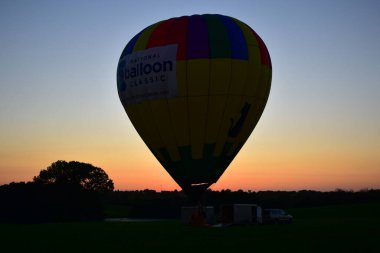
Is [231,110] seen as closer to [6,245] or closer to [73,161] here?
[6,245]

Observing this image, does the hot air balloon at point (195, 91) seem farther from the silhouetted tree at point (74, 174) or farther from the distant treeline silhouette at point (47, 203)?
the silhouetted tree at point (74, 174)

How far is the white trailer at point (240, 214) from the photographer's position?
43.8 m

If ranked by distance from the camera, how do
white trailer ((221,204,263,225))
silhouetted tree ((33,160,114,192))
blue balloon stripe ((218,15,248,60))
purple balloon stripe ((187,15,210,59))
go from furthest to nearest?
silhouetted tree ((33,160,114,192)) < white trailer ((221,204,263,225)) < blue balloon stripe ((218,15,248,60)) < purple balloon stripe ((187,15,210,59))

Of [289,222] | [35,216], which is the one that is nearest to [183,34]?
[289,222]

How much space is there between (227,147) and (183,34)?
703 cm

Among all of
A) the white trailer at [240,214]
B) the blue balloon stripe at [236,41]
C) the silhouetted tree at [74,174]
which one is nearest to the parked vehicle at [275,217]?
the white trailer at [240,214]

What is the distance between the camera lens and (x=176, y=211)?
75.1m

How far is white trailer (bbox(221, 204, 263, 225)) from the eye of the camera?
43.8 metres

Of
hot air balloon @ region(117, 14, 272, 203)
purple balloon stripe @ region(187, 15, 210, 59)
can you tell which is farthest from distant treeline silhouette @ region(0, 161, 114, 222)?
purple balloon stripe @ region(187, 15, 210, 59)

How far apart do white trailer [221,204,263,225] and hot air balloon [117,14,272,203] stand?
12018mm

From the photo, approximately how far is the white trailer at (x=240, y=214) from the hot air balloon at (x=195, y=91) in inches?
473

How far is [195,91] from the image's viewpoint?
3047 cm

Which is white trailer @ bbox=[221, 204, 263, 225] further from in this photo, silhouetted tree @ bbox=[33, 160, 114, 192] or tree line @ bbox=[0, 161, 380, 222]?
silhouetted tree @ bbox=[33, 160, 114, 192]

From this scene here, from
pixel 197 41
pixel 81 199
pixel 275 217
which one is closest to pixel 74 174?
pixel 81 199
